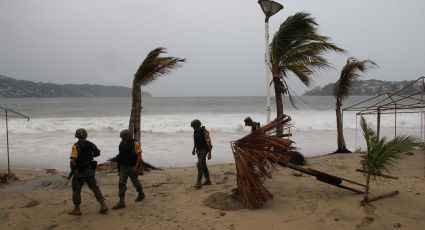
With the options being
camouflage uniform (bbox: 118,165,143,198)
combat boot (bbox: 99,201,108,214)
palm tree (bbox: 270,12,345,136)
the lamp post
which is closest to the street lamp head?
the lamp post

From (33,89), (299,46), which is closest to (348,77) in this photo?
(299,46)

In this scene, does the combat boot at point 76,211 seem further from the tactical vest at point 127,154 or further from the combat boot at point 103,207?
the tactical vest at point 127,154

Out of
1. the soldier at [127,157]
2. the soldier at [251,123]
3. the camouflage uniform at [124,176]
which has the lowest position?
the camouflage uniform at [124,176]

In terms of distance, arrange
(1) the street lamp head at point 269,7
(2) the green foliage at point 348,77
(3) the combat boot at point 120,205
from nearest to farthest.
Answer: (3) the combat boot at point 120,205 < (1) the street lamp head at point 269,7 < (2) the green foliage at point 348,77

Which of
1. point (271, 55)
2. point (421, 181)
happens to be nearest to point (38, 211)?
point (271, 55)

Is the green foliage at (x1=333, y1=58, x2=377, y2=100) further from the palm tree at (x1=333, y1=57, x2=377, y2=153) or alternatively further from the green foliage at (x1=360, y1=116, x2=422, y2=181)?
the green foliage at (x1=360, y1=116, x2=422, y2=181)

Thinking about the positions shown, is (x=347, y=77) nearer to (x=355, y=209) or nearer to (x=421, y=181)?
(x=421, y=181)

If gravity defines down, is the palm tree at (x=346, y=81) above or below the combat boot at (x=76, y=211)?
above

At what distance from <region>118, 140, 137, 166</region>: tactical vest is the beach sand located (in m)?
0.85

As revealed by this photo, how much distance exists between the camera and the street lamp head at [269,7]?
9.48 metres

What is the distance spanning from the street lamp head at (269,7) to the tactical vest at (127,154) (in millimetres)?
5093

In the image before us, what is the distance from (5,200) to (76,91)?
152 meters

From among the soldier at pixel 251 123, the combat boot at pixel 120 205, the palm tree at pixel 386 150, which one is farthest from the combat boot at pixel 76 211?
the palm tree at pixel 386 150

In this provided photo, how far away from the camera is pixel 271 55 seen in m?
11.0
